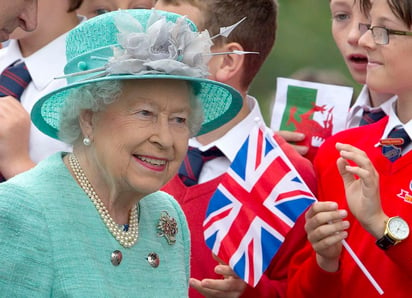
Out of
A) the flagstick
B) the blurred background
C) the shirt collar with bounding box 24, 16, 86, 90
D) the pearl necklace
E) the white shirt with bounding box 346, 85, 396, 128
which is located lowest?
the blurred background

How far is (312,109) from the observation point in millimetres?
5691

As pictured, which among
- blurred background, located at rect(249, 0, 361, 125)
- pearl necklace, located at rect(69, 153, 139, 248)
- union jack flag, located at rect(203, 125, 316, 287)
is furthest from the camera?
blurred background, located at rect(249, 0, 361, 125)

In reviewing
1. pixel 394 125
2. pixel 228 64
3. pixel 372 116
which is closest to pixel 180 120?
pixel 394 125

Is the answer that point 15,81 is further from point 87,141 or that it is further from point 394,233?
point 394,233

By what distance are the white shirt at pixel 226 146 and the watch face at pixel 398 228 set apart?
107cm

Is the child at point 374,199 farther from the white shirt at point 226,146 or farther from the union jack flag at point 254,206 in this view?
the white shirt at point 226,146

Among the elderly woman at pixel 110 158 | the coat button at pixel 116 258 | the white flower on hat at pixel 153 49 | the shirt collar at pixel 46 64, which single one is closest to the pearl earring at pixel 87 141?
the elderly woman at pixel 110 158

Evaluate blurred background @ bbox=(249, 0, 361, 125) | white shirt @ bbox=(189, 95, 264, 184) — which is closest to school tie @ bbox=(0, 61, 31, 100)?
white shirt @ bbox=(189, 95, 264, 184)

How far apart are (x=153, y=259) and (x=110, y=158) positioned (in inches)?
16.7

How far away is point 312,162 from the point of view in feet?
18.5

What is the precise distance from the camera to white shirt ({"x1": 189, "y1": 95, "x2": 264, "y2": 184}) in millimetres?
5352

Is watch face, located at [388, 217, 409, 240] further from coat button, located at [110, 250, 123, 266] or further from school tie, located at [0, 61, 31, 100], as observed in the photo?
school tie, located at [0, 61, 31, 100]

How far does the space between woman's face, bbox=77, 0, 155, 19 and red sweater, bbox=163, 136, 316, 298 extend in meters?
1.11

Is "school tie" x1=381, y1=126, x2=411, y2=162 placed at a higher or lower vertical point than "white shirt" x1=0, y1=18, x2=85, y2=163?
higher
